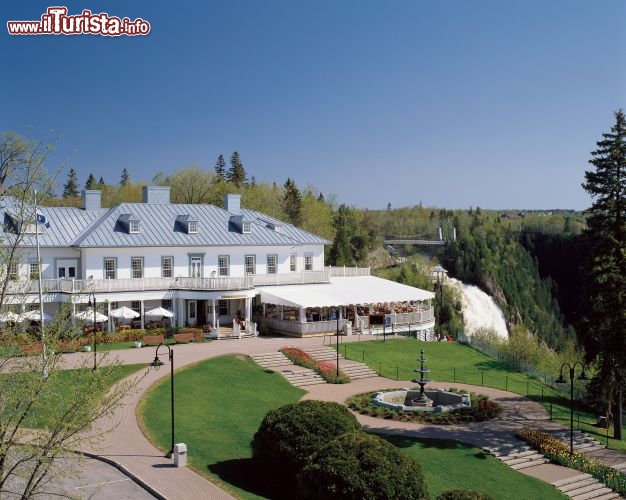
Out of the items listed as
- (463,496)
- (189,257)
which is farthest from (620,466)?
(189,257)

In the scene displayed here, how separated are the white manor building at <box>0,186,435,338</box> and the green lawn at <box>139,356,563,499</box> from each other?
1031 centimetres

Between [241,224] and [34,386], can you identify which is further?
[241,224]

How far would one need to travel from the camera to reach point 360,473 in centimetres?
1525

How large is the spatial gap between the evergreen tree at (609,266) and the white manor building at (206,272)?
15.4 m

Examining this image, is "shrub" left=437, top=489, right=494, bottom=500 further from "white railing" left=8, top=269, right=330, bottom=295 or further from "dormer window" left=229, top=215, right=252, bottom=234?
"dormer window" left=229, top=215, right=252, bottom=234

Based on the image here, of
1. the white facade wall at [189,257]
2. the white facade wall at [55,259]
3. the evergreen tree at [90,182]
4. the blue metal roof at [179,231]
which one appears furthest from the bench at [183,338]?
the evergreen tree at [90,182]

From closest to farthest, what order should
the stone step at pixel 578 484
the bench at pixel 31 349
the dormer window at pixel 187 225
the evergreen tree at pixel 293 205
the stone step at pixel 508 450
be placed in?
the bench at pixel 31 349 → the stone step at pixel 578 484 → the stone step at pixel 508 450 → the dormer window at pixel 187 225 → the evergreen tree at pixel 293 205

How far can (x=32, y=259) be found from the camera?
3841 cm

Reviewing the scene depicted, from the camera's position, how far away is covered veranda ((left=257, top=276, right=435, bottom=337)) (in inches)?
1630

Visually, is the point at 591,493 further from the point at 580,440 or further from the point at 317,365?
the point at 317,365

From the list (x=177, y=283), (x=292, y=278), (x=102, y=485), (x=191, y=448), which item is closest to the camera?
(x=102, y=485)

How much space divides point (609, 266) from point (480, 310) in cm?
5774

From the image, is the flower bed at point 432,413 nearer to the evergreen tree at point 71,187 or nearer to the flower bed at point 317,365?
the flower bed at point 317,365

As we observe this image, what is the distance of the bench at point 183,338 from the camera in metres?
37.6
